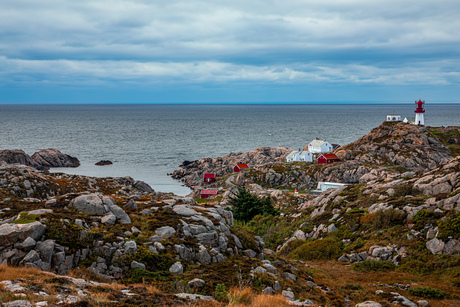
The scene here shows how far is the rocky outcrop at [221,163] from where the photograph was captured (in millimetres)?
87250

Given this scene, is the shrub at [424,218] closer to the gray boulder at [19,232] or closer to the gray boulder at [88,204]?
the gray boulder at [88,204]

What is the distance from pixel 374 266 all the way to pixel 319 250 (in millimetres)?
4278

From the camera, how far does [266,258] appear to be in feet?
51.6

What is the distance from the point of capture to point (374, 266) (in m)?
17.0

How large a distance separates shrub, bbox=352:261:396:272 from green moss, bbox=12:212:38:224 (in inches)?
643

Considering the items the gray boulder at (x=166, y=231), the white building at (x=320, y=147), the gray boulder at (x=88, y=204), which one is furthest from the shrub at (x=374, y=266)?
the white building at (x=320, y=147)

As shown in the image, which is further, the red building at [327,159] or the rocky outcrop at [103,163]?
the rocky outcrop at [103,163]

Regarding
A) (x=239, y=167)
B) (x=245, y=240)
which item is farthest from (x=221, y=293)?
(x=239, y=167)

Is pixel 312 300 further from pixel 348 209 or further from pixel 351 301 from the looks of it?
pixel 348 209

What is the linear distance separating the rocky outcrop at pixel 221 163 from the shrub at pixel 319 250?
6107cm

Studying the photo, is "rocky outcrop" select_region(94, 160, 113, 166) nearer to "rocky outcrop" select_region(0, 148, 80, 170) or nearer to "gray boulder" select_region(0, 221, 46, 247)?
"rocky outcrop" select_region(0, 148, 80, 170)

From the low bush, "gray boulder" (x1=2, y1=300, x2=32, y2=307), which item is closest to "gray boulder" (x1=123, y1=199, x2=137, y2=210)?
the low bush

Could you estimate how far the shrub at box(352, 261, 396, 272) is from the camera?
16.6 m

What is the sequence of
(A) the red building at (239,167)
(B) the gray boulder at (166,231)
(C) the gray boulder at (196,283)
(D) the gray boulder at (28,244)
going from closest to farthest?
1. (C) the gray boulder at (196,283)
2. (D) the gray boulder at (28,244)
3. (B) the gray boulder at (166,231)
4. (A) the red building at (239,167)
